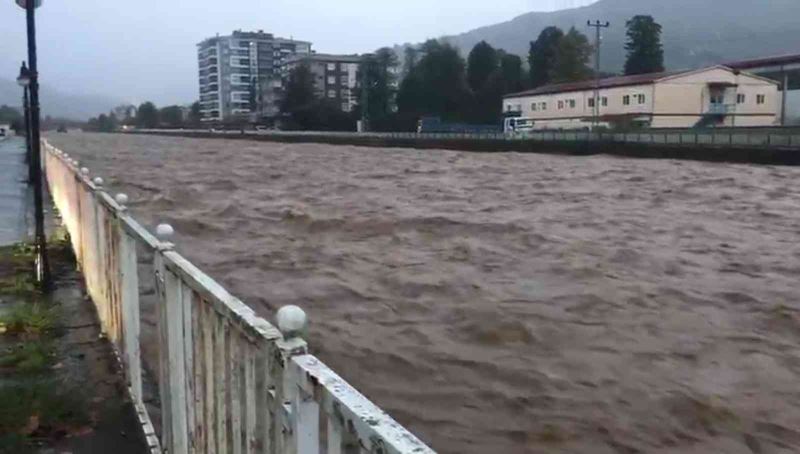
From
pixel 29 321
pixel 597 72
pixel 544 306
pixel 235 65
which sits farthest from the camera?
pixel 235 65

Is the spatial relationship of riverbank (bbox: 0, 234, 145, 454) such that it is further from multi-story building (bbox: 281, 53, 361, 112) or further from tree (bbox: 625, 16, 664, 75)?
multi-story building (bbox: 281, 53, 361, 112)

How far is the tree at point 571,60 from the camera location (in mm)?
84438

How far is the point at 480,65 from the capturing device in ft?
286

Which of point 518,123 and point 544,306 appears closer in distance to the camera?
point 544,306

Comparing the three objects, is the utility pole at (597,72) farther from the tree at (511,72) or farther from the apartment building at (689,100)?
the tree at (511,72)

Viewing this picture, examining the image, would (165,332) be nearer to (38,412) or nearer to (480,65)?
(38,412)

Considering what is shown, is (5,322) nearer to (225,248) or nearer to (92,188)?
(92,188)

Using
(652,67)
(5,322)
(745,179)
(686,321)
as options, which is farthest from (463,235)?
(652,67)

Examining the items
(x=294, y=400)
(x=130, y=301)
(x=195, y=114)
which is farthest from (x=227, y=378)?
(x=195, y=114)

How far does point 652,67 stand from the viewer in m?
83.1

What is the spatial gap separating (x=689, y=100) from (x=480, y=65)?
29.4 metres

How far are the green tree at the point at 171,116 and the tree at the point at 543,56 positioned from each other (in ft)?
300

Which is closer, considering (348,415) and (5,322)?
(348,415)

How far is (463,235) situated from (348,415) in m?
10.8
